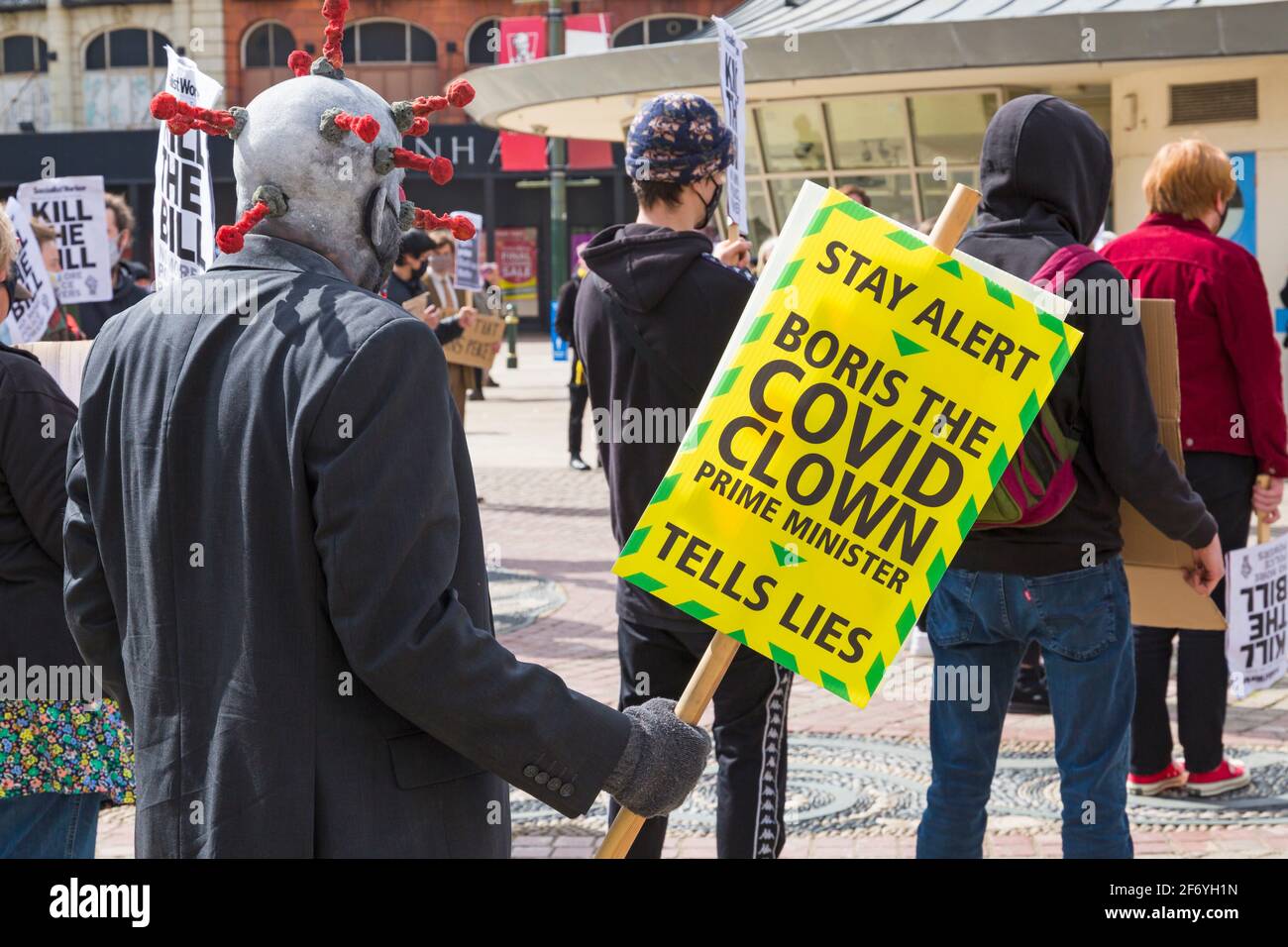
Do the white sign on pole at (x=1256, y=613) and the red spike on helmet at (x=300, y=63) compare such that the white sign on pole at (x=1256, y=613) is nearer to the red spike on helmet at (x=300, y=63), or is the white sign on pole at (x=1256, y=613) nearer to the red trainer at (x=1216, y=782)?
the red trainer at (x=1216, y=782)

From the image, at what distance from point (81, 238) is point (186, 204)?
10.1 ft

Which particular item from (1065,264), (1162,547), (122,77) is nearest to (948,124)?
(1162,547)

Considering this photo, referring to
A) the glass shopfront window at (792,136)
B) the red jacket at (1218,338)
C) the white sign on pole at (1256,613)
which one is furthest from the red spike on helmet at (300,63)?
the glass shopfront window at (792,136)

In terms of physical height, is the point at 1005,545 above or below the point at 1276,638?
above

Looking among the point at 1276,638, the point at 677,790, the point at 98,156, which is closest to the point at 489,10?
the point at 98,156

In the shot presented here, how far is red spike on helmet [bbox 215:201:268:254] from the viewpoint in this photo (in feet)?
7.75

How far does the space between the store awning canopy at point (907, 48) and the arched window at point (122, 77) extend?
27690mm

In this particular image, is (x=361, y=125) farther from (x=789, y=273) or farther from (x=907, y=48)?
(x=907, y=48)

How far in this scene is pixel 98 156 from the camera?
40938 mm

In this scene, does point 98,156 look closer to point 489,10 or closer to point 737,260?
point 489,10

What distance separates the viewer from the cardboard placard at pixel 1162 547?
413 centimetres

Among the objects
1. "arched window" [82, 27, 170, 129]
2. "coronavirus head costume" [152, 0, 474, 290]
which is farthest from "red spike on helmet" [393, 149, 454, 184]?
"arched window" [82, 27, 170, 129]
